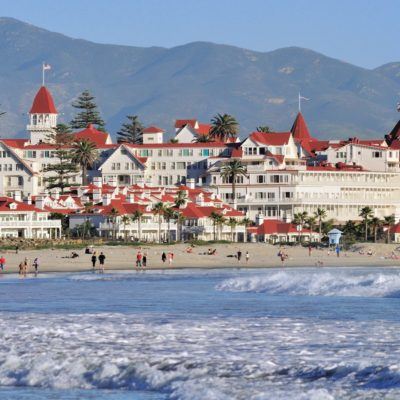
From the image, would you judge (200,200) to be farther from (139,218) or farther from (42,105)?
(42,105)

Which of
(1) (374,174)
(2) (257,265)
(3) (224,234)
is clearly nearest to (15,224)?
(3) (224,234)

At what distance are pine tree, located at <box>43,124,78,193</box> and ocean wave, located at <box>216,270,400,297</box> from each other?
83.5 metres

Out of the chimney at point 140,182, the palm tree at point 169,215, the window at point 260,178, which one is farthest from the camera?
the chimney at point 140,182

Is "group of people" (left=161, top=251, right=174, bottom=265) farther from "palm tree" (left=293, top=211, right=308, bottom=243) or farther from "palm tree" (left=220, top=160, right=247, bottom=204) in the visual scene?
"palm tree" (left=220, top=160, right=247, bottom=204)

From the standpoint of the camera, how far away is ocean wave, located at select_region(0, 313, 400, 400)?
84.9ft

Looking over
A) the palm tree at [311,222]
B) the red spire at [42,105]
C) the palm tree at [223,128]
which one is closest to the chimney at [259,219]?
the palm tree at [311,222]

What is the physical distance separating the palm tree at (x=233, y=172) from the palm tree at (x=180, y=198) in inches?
397

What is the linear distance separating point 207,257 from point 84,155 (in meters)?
54.1

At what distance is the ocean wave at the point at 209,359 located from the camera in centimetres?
2588

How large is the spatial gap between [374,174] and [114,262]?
204 ft

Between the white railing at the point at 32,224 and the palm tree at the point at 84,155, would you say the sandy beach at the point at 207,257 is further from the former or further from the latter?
the palm tree at the point at 84,155

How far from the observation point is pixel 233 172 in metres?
137

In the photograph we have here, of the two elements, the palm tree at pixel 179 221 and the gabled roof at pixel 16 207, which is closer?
the gabled roof at pixel 16 207

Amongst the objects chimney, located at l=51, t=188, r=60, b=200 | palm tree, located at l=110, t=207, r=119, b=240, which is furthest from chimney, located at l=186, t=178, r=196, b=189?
palm tree, located at l=110, t=207, r=119, b=240
